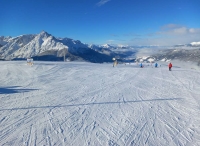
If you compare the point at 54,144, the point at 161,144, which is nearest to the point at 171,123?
the point at 161,144

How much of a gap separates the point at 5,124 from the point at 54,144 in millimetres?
2633

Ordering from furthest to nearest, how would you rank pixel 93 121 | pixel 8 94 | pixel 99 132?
pixel 8 94 → pixel 93 121 → pixel 99 132

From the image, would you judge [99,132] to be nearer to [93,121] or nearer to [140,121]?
[93,121]

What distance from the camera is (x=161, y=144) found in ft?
19.3

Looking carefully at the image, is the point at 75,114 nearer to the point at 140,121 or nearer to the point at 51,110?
the point at 51,110

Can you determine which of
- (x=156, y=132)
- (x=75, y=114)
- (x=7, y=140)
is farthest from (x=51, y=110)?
(x=156, y=132)

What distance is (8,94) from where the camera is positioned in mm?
11430

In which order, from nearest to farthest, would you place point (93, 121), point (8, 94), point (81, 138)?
1. point (81, 138)
2. point (93, 121)
3. point (8, 94)

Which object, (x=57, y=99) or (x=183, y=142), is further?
(x=57, y=99)

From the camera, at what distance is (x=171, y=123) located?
738 centimetres

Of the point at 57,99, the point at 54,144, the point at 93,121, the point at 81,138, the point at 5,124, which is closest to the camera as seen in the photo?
the point at 54,144

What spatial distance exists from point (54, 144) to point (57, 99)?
494 cm

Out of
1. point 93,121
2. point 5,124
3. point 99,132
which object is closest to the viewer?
point 99,132

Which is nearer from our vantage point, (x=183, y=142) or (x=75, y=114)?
(x=183, y=142)
